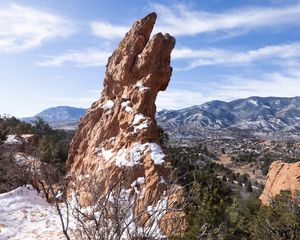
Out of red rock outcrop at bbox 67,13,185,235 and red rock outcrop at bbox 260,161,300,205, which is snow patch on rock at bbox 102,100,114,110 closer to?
red rock outcrop at bbox 67,13,185,235

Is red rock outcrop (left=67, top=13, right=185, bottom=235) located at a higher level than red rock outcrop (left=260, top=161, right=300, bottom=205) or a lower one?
higher

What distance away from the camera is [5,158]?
1097 inches

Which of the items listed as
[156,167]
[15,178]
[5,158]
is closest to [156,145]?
[156,167]

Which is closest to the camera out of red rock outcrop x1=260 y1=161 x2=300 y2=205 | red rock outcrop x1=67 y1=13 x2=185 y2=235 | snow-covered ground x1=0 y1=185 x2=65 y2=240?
snow-covered ground x1=0 y1=185 x2=65 y2=240

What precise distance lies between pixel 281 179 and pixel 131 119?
16.7 m

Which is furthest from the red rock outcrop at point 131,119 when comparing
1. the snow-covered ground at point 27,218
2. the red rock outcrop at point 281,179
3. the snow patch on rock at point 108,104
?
the red rock outcrop at point 281,179

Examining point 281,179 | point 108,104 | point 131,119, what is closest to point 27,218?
point 131,119

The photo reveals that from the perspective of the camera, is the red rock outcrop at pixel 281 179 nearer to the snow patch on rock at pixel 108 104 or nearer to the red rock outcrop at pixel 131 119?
the red rock outcrop at pixel 131 119

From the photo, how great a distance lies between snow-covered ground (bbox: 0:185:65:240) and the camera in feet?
53.0

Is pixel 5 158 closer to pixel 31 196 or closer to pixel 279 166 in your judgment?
pixel 31 196

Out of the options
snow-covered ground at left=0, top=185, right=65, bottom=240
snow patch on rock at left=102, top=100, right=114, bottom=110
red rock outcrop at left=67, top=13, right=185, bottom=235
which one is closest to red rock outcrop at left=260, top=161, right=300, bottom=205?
red rock outcrop at left=67, top=13, right=185, bottom=235

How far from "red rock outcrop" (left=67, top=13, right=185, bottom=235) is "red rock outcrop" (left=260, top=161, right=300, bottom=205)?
13.9 metres

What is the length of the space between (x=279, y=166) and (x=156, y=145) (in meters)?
18.0

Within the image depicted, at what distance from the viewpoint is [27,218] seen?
18.3 m
